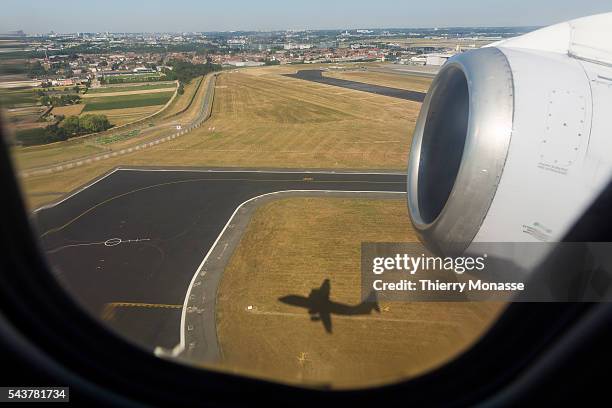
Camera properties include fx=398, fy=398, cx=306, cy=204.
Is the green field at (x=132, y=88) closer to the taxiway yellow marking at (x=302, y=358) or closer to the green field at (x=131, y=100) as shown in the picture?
the green field at (x=131, y=100)

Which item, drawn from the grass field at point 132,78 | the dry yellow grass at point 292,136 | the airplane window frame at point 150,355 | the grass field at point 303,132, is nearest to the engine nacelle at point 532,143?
the airplane window frame at point 150,355

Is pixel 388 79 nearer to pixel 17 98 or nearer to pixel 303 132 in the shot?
pixel 303 132

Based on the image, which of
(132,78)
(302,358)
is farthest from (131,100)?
(302,358)

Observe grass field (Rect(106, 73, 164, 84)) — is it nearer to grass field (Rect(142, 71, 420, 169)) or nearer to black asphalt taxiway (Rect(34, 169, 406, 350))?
grass field (Rect(142, 71, 420, 169))

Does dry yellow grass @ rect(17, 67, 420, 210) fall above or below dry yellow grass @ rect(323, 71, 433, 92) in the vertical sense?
below

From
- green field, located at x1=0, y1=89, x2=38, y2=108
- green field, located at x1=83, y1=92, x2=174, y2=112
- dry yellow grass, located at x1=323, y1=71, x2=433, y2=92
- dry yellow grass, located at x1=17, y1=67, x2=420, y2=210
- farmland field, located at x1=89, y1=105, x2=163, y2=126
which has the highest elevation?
green field, located at x1=0, y1=89, x2=38, y2=108

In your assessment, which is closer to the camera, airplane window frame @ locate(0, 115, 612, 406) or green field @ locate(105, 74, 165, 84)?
airplane window frame @ locate(0, 115, 612, 406)

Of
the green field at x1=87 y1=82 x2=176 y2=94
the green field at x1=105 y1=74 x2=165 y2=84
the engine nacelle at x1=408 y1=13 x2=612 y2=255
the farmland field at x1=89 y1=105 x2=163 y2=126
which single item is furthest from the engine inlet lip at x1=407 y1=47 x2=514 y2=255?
the green field at x1=105 y1=74 x2=165 y2=84
